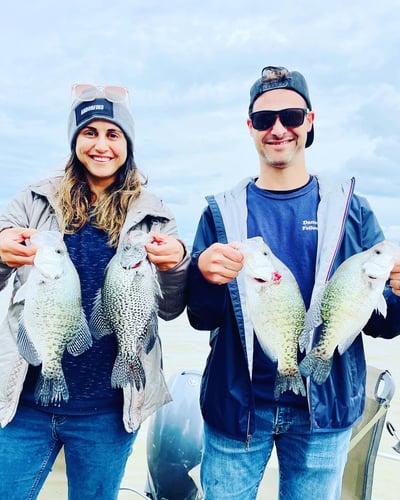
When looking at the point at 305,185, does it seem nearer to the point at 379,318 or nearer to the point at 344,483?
the point at 379,318

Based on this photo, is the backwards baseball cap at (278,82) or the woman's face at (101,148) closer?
the woman's face at (101,148)

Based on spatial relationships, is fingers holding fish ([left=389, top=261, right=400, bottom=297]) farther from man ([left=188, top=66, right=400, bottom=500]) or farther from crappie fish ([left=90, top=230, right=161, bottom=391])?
crappie fish ([left=90, top=230, right=161, bottom=391])

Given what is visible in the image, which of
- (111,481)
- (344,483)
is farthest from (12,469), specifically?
(344,483)

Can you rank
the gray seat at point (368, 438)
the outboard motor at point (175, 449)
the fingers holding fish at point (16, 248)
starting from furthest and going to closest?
1. the outboard motor at point (175, 449)
2. the gray seat at point (368, 438)
3. the fingers holding fish at point (16, 248)

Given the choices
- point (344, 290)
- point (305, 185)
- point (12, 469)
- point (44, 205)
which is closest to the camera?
point (344, 290)

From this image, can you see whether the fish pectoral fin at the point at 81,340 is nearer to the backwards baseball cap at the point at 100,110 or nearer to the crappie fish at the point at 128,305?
the crappie fish at the point at 128,305

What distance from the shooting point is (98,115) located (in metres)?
2.95

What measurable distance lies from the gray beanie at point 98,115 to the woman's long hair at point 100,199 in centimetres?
13

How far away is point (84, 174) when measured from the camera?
3143 mm

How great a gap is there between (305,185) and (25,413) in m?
2.09

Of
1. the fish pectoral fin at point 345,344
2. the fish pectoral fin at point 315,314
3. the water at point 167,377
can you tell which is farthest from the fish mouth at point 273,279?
the water at point 167,377

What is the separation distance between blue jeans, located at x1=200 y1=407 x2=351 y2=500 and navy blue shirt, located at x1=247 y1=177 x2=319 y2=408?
128 millimetres

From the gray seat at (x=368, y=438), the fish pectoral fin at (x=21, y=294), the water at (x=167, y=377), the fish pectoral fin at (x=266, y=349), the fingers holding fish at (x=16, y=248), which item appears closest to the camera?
the fingers holding fish at (x=16, y=248)

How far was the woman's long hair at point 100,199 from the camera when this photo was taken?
294 centimetres
